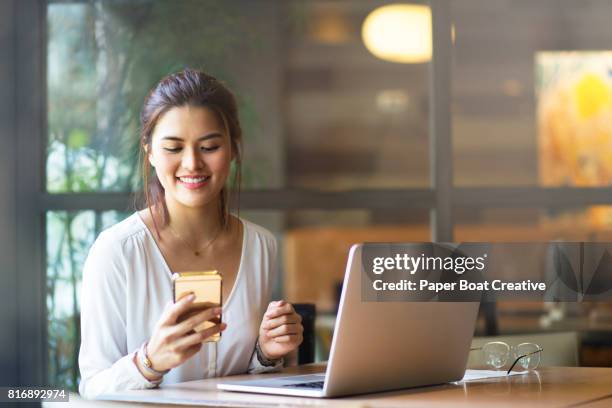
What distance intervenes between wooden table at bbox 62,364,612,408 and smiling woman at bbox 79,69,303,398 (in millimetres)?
255

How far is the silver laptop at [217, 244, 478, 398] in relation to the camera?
6.24 ft

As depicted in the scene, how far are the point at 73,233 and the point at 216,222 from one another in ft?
5.14

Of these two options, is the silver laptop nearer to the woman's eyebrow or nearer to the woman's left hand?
the woman's left hand

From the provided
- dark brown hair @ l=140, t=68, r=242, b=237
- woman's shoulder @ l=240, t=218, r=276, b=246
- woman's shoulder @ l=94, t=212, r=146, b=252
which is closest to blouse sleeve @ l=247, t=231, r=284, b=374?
woman's shoulder @ l=240, t=218, r=276, b=246

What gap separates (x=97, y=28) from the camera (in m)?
4.23

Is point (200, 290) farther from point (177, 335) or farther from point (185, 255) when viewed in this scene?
point (185, 255)

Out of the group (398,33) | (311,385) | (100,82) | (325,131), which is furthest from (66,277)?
(311,385)

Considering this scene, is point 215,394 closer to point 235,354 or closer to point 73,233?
point 235,354

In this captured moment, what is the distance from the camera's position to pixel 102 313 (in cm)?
248

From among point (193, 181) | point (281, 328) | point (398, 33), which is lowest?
point (281, 328)

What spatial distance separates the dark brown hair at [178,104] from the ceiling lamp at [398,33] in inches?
72.0

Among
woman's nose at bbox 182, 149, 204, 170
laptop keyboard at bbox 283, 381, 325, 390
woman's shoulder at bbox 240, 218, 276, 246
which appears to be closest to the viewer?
laptop keyboard at bbox 283, 381, 325, 390

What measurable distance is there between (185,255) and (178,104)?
41cm

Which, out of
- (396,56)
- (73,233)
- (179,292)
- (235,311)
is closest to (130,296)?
(235,311)
